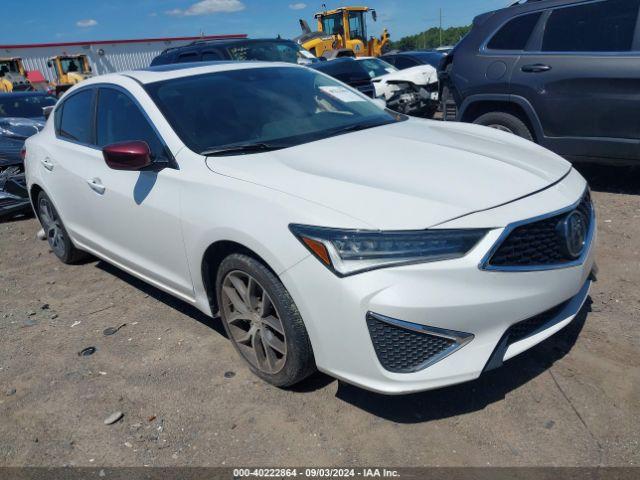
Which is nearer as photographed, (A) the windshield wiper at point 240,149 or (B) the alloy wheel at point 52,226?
(A) the windshield wiper at point 240,149

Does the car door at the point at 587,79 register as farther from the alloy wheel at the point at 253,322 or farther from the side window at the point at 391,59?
the side window at the point at 391,59

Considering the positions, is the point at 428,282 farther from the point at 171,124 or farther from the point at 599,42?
the point at 599,42

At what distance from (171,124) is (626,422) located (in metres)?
2.73

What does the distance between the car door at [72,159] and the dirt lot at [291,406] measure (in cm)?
95

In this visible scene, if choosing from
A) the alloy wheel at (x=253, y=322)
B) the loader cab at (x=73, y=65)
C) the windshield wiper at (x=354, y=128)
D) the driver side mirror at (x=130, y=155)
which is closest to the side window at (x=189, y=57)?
the windshield wiper at (x=354, y=128)

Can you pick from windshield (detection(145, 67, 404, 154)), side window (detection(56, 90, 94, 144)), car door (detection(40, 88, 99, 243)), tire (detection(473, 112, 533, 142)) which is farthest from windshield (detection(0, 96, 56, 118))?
tire (detection(473, 112, 533, 142))

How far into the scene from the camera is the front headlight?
2.14 m

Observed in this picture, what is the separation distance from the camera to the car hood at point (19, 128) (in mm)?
7066

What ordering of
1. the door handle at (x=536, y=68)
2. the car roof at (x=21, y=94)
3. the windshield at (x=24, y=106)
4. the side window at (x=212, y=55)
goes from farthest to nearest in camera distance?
the car roof at (x=21, y=94) → the side window at (x=212, y=55) → the windshield at (x=24, y=106) → the door handle at (x=536, y=68)

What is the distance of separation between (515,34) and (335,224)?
4.21 m

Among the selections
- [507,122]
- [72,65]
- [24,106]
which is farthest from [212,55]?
[72,65]

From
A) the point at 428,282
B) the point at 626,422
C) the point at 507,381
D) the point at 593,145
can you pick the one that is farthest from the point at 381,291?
the point at 593,145

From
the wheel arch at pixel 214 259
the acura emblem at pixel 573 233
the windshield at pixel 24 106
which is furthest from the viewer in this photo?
the windshield at pixel 24 106

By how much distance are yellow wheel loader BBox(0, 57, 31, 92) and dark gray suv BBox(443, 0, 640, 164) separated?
24943mm
